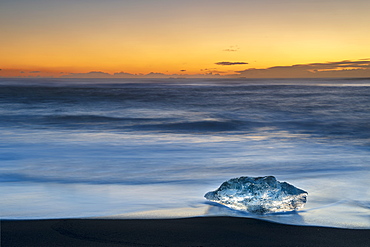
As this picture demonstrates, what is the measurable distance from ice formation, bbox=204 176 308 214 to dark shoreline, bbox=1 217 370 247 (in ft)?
0.73

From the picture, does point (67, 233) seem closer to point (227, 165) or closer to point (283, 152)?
point (227, 165)

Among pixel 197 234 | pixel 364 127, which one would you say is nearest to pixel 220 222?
pixel 197 234

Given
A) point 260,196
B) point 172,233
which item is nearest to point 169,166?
point 260,196

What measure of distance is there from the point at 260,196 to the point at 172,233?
0.95 m

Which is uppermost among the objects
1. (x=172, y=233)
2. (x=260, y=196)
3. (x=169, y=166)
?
(x=260, y=196)

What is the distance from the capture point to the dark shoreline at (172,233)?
2723 mm

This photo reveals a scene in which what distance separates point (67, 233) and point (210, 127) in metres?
10.1

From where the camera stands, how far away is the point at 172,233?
114 inches

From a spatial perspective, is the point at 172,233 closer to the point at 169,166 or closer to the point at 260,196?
the point at 260,196

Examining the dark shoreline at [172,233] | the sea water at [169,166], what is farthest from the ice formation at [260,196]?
the dark shoreline at [172,233]

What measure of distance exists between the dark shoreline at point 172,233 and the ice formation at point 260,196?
0.22 metres

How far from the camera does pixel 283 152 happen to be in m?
7.95

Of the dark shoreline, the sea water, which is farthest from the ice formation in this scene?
the dark shoreline

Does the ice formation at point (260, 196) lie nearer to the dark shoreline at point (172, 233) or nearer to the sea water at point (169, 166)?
the sea water at point (169, 166)
